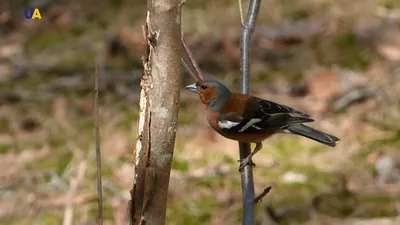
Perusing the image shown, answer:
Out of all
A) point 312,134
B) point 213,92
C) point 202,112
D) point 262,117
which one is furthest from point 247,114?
point 202,112

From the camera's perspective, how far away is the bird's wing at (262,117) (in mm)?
3408

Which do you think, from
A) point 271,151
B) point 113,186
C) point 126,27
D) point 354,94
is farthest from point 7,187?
point 126,27

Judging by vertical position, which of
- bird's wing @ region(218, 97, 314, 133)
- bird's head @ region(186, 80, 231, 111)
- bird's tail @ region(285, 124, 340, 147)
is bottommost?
bird's tail @ region(285, 124, 340, 147)

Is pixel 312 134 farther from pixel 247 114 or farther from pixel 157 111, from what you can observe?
pixel 157 111

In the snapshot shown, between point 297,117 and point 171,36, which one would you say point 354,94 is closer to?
point 297,117

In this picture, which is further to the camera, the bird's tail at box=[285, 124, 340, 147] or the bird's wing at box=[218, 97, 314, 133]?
A: the bird's wing at box=[218, 97, 314, 133]

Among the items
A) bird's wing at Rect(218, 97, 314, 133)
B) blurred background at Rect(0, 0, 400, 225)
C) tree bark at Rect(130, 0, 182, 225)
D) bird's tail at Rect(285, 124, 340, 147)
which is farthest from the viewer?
blurred background at Rect(0, 0, 400, 225)

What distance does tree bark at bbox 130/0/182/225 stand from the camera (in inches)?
58.6

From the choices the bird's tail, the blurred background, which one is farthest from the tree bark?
the bird's tail

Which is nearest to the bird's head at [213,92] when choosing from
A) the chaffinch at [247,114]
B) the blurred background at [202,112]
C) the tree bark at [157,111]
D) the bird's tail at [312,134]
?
the chaffinch at [247,114]

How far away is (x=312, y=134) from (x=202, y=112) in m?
1.96

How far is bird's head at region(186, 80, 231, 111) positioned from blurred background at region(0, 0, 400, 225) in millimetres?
707

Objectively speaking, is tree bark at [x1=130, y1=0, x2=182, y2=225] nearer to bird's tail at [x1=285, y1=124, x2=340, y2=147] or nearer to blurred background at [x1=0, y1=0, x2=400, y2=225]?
blurred background at [x1=0, y1=0, x2=400, y2=225]

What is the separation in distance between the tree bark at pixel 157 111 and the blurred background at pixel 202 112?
1336 mm
